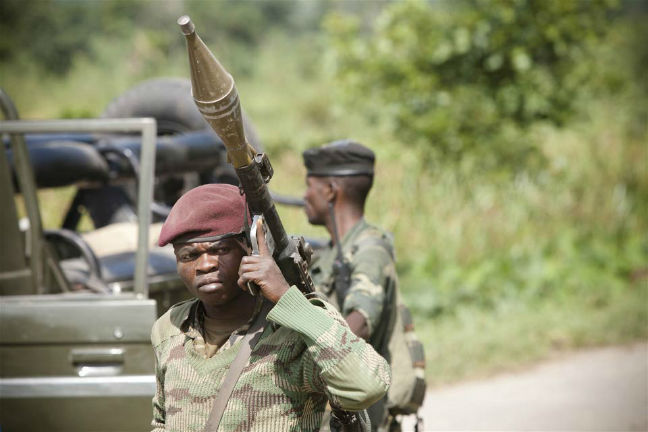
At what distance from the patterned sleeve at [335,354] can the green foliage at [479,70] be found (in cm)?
731

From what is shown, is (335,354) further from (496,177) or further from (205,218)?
(496,177)

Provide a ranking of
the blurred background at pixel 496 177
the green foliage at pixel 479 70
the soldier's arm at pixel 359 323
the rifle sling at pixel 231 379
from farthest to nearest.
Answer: the green foliage at pixel 479 70, the blurred background at pixel 496 177, the soldier's arm at pixel 359 323, the rifle sling at pixel 231 379

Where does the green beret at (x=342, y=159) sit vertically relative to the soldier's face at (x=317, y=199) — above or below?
above

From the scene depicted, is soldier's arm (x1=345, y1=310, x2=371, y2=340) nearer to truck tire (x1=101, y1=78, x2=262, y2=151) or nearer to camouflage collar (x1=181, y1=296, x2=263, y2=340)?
camouflage collar (x1=181, y1=296, x2=263, y2=340)

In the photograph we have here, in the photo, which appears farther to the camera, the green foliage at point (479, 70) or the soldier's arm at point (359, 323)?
the green foliage at point (479, 70)

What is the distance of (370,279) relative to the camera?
10.3 ft

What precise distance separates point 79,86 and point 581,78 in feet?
48.6

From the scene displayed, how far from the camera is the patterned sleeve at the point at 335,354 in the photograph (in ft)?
6.41

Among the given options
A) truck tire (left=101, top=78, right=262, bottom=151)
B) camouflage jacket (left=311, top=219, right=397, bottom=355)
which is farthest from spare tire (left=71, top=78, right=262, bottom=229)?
camouflage jacket (left=311, top=219, right=397, bottom=355)

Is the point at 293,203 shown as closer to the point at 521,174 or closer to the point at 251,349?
the point at 251,349

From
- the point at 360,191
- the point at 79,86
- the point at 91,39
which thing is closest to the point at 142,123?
the point at 360,191

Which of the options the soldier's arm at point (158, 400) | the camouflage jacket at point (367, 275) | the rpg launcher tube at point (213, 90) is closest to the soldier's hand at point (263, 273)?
the rpg launcher tube at point (213, 90)

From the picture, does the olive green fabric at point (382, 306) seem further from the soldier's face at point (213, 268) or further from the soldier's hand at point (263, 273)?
the soldier's hand at point (263, 273)

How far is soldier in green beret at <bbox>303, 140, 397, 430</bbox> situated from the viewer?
3.09 metres
